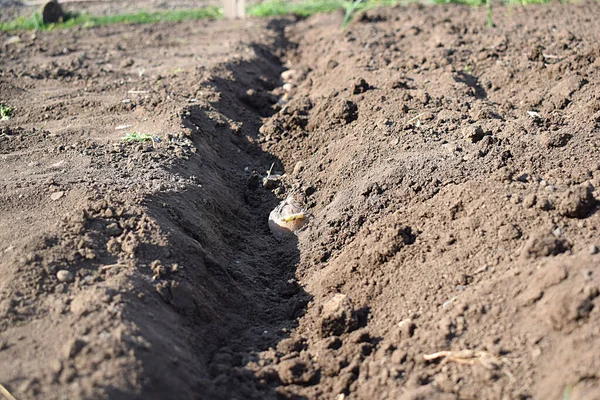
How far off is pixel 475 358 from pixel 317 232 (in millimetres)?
1523

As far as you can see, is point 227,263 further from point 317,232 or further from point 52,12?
point 52,12

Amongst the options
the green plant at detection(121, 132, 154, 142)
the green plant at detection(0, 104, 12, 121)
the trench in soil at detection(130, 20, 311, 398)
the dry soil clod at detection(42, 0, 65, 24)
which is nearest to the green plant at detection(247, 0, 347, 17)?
the dry soil clod at detection(42, 0, 65, 24)

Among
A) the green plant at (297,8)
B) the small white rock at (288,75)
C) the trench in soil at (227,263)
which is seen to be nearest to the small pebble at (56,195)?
the trench in soil at (227,263)

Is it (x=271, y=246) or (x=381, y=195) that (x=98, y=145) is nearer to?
(x=271, y=246)

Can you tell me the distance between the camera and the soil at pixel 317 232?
2.52m

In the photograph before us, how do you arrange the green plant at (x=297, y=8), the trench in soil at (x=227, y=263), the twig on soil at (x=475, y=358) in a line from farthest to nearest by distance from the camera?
the green plant at (x=297, y=8)
the trench in soil at (x=227, y=263)
the twig on soil at (x=475, y=358)

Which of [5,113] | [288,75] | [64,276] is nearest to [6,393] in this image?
[64,276]

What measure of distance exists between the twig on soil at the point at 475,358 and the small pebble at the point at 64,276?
1.56m

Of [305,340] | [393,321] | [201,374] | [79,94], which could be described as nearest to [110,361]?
[201,374]

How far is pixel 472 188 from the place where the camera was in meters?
3.38

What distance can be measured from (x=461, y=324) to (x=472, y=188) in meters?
0.89

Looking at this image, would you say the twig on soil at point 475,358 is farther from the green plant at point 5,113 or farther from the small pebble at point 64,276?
the green plant at point 5,113

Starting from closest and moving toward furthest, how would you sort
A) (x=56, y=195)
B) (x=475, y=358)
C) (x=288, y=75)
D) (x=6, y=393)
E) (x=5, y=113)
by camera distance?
(x=6, y=393)
(x=475, y=358)
(x=56, y=195)
(x=5, y=113)
(x=288, y=75)

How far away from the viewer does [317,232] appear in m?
3.90
